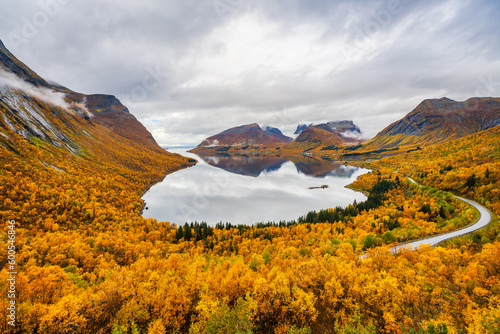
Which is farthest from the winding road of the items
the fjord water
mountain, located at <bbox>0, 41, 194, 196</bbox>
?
mountain, located at <bbox>0, 41, 194, 196</bbox>

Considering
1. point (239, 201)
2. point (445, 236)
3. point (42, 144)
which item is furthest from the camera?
point (239, 201)

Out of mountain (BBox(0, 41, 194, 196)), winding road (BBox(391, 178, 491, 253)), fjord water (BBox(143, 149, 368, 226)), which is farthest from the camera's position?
fjord water (BBox(143, 149, 368, 226))

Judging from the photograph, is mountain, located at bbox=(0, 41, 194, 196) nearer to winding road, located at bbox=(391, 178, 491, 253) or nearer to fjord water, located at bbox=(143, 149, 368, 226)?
fjord water, located at bbox=(143, 149, 368, 226)

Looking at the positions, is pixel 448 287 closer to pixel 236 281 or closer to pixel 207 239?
pixel 236 281

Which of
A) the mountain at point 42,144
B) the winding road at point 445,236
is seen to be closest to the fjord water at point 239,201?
the mountain at point 42,144

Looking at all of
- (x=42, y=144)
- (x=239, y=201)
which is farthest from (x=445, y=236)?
(x=42, y=144)

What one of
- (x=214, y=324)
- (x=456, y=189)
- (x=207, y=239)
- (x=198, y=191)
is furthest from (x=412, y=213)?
(x=198, y=191)

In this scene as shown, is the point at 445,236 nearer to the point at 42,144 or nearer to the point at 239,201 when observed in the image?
the point at 239,201

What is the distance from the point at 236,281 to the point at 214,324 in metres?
8.70

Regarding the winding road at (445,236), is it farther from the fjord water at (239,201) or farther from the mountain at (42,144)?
the mountain at (42,144)

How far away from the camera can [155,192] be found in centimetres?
16838

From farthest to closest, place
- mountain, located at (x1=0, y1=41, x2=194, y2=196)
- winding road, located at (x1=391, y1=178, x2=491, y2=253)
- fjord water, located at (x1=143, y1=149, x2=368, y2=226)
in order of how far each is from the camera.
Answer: fjord water, located at (x1=143, y1=149, x2=368, y2=226) < mountain, located at (x1=0, y1=41, x2=194, y2=196) < winding road, located at (x1=391, y1=178, x2=491, y2=253)

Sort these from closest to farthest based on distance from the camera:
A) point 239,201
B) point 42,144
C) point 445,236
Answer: point 445,236, point 42,144, point 239,201

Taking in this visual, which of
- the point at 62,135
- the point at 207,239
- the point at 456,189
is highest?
the point at 62,135
